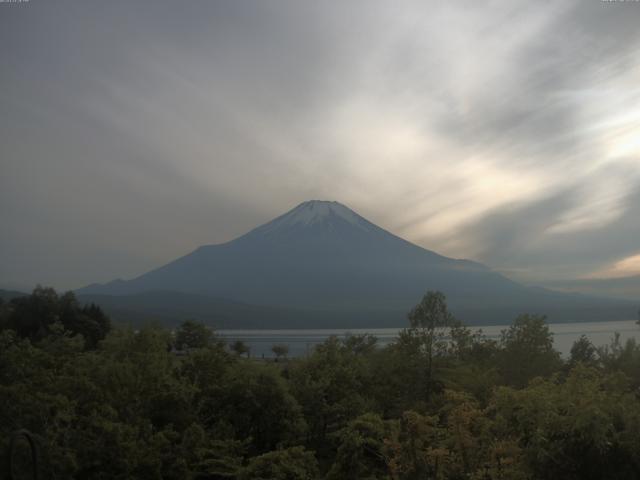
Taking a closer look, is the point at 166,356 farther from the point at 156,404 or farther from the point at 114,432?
the point at 114,432

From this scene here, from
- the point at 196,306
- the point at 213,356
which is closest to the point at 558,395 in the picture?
the point at 213,356

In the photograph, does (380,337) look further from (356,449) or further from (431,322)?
(356,449)

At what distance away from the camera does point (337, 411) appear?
13.4 meters

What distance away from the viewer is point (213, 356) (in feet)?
48.8

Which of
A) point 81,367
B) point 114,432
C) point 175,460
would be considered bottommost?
point 175,460

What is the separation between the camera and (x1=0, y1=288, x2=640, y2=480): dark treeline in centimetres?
756

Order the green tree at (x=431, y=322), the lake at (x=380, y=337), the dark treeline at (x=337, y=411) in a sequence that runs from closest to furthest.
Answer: the dark treeline at (x=337, y=411)
the green tree at (x=431, y=322)
the lake at (x=380, y=337)

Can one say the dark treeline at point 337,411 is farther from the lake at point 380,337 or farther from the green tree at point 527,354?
the lake at point 380,337

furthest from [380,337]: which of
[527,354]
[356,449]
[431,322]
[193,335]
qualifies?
[356,449]

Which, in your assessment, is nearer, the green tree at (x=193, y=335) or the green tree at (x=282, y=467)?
the green tree at (x=282, y=467)

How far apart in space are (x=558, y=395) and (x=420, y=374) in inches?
287

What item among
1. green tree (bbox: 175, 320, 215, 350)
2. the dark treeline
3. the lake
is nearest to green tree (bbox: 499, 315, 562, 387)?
the dark treeline

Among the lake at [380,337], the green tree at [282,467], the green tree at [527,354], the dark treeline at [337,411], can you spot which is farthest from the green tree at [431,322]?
the lake at [380,337]

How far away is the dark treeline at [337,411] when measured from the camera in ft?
24.8
